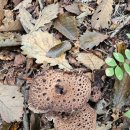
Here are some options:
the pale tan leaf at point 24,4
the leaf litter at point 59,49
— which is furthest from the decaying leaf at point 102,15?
the pale tan leaf at point 24,4

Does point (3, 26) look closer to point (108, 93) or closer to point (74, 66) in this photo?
point (74, 66)

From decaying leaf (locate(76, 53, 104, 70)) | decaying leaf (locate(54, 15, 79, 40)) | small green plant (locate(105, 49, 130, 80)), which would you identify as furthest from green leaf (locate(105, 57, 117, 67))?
decaying leaf (locate(54, 15, 79, 40))

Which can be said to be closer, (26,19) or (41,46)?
(41,46)

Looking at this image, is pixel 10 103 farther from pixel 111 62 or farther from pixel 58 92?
pixel 111 62

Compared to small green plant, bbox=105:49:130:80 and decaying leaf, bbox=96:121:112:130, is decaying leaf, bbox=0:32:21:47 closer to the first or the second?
small green plant, bbox=105:49:130:80

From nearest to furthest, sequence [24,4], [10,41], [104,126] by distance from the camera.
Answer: [104,126]
[10,41]
[24,4]

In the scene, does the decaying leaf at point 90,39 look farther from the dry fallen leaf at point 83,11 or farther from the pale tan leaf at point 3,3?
the pale tan leaf at point 3,3

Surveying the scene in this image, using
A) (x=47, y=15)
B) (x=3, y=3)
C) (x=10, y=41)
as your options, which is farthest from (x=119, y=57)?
(x=3, y=3)
